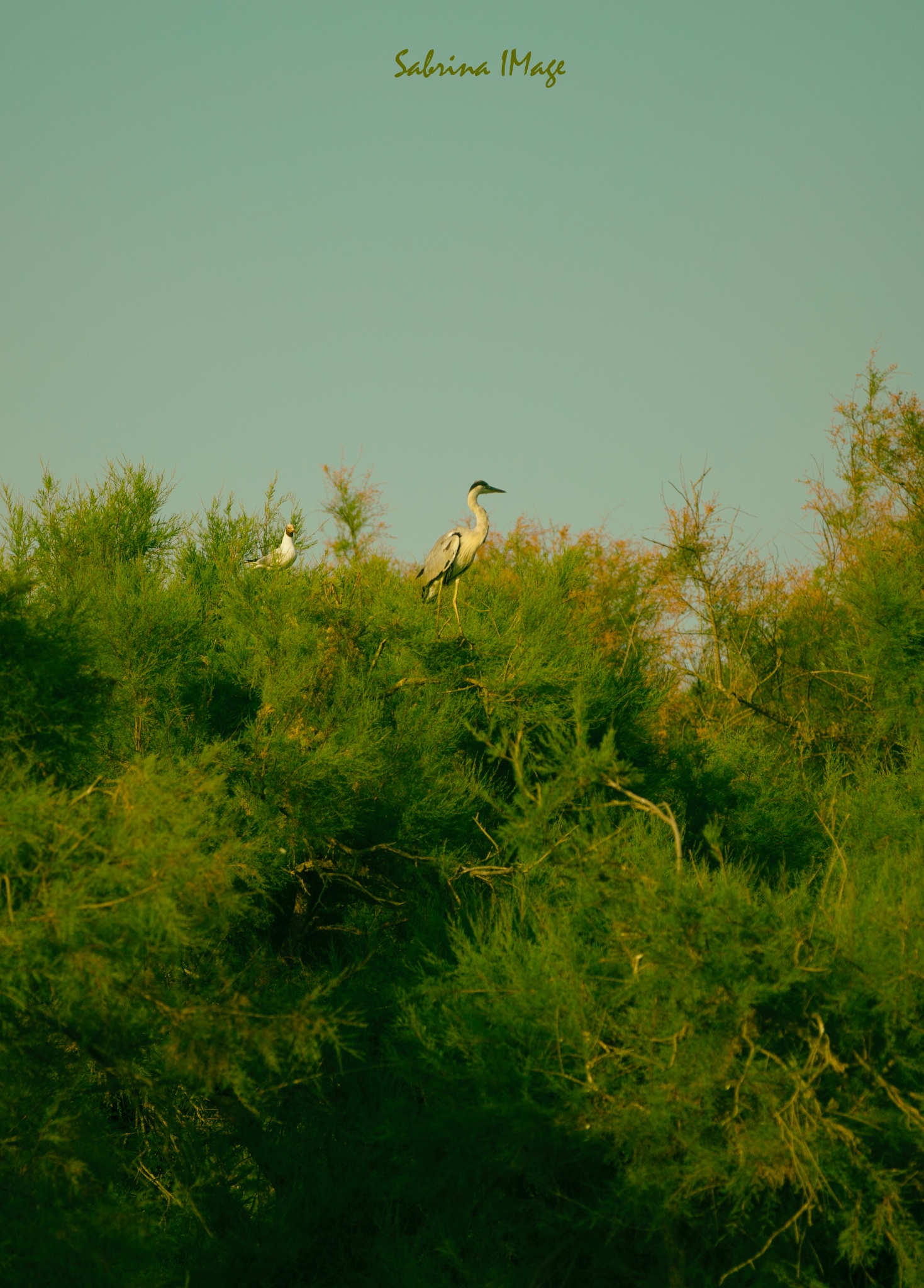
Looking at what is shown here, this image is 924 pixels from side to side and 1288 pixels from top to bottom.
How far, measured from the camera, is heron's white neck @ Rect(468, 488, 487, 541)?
10.5m

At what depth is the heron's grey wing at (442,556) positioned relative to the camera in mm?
10375

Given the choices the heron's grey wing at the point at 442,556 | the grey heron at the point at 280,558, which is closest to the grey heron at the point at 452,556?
the heron's grey wing at the point at 442,556

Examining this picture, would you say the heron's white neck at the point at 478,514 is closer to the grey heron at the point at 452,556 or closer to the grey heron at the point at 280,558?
the grey heron at the point at 452,556

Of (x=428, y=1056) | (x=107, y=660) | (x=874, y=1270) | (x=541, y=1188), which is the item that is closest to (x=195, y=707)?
(x=107, y=660)

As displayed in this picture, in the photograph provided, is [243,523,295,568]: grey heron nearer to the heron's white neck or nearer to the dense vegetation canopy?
the dense vegetation canopy

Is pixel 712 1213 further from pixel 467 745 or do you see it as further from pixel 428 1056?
pixel 467 745

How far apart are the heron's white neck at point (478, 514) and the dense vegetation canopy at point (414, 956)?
819 mm

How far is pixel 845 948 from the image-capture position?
19.3 ft

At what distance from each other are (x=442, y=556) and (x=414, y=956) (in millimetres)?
3656

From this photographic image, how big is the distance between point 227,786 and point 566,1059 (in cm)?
379

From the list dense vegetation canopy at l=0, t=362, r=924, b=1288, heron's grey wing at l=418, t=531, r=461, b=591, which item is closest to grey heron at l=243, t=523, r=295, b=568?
dense vegetation canopy at l=0, t=362, r=924, b=1288

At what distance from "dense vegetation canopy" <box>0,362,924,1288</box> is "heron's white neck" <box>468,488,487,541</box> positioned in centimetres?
82

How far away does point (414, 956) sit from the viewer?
8398 millimetres

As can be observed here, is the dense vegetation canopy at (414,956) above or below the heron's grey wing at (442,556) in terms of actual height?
below
